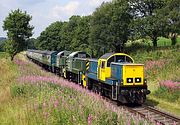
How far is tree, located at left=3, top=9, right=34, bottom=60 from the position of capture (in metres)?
43.4

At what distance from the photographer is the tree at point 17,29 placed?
142ft

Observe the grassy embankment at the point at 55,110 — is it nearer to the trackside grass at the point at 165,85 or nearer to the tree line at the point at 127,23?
the trackside grass at the point at 165,85

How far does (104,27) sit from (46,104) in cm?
4900

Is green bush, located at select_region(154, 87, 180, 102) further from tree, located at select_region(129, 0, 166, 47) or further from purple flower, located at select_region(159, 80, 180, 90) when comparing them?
tree, located at select_region(129, 0, 166, 47)

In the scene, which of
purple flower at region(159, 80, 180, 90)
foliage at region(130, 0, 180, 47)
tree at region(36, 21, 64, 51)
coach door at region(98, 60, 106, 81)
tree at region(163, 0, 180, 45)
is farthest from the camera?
tree at region(36, 21, 64, 51)

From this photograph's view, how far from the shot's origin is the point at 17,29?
142 feet

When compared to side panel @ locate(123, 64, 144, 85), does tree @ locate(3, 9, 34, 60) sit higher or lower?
higher

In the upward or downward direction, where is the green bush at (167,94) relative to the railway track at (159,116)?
upward

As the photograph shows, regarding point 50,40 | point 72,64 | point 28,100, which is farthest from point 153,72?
point 50,40

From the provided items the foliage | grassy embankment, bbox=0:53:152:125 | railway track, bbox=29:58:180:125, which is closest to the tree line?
the foliage

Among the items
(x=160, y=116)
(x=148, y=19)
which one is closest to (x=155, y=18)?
(x=148, y=19)

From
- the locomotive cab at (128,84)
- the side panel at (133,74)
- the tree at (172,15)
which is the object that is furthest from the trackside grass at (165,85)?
the tree at (172,15)

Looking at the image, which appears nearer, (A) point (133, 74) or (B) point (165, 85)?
(A) point (133, 74)

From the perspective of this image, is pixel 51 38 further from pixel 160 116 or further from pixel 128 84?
pixel 160 116
